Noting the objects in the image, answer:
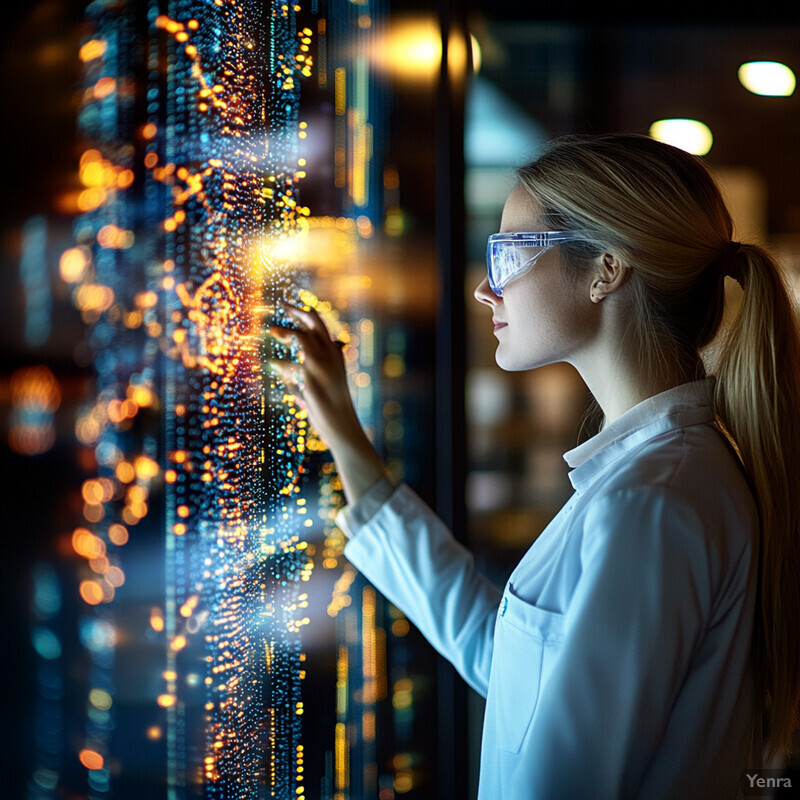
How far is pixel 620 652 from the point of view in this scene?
25.9 inches

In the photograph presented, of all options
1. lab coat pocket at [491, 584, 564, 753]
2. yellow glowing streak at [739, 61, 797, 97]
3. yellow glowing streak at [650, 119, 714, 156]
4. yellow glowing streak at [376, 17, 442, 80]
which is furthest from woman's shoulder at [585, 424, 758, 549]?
yellow glowing streak at [739, 61, 797, 97]

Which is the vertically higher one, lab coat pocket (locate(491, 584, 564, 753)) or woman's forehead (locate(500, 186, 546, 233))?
woman's forehead (locate(500, 186, 546, 233))

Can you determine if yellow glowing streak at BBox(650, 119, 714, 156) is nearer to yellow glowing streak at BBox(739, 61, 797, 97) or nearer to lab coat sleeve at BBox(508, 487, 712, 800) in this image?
yellow glowing streak at BBox(739, 61, 797, 97)

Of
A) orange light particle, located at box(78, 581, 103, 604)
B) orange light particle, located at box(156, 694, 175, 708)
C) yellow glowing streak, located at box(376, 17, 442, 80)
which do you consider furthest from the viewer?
yellow glowing streak, located at box(376, 17, 442, 80)

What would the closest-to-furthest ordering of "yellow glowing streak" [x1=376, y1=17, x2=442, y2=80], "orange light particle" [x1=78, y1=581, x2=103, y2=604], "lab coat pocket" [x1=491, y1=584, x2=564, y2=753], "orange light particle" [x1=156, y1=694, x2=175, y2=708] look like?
"orange light particle" [x1=78, y1=581, x2=103, y2=604]
"orange light particle" [x1=156, y1=694, x2=175, y2=708]
"lab coat pocket" [x1=491, y1=584, x2=564, y2=753]
"yellow glowing streak" [x1=376, y1=17, x2=442, y2=80]

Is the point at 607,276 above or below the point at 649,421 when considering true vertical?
above

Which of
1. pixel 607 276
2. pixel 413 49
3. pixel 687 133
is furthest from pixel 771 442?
pixel 687 133

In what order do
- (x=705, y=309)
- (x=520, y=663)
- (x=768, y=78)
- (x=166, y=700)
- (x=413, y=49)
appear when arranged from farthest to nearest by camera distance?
(x=768, y=78) → (x=413, y=49) → (x=705, y=309) → (x=520, y=663) → (x=166, y=700)

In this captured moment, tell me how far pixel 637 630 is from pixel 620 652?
0.08 feet

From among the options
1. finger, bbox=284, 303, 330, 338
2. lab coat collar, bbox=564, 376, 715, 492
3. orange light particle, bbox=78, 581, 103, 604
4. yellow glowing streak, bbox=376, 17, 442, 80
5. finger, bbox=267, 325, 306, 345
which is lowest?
orange light particle, bbox=78, 581, 103, 604

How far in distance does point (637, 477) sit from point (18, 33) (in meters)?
0.58

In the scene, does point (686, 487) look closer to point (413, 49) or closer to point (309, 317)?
point (309, 317)

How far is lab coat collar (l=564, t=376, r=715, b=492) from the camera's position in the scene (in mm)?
805

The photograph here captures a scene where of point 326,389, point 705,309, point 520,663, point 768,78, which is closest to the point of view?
point 520,663
